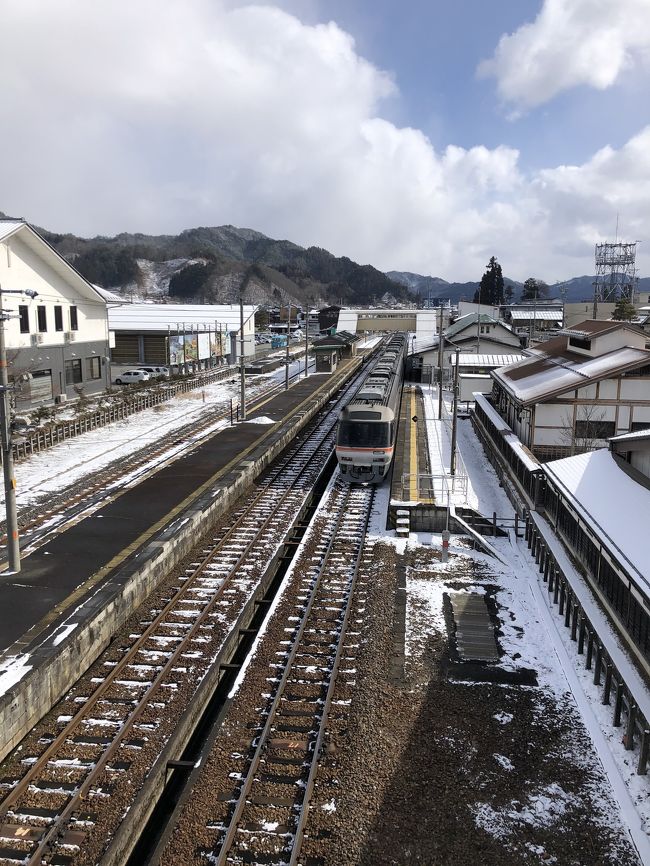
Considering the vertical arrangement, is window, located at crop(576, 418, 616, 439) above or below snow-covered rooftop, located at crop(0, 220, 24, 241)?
below

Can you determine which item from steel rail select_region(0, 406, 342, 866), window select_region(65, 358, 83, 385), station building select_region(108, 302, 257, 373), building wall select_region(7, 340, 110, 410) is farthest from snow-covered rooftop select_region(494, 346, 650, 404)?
station building select_region(108, 302, 257, 373)

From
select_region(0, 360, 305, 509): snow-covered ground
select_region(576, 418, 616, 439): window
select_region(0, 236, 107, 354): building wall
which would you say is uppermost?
select_region(0, 236, 107, 354): building wall

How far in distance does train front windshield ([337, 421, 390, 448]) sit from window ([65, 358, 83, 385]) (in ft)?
66.4

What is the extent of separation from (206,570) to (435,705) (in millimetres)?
6588

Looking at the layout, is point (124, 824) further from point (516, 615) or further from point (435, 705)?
point (516, 615)

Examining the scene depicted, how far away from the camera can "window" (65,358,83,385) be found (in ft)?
115

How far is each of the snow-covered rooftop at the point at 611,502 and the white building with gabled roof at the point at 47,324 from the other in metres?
22.1

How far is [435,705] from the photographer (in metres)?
9.88

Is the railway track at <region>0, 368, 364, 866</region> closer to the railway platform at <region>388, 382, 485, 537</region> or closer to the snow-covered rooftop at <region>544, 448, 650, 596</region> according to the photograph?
the railway platform at <region>388, 382, 485, 537</region>

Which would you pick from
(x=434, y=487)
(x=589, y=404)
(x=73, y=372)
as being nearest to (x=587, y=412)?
(x=589, y=404)

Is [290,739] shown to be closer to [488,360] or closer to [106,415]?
[106,415]

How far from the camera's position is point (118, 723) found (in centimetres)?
940

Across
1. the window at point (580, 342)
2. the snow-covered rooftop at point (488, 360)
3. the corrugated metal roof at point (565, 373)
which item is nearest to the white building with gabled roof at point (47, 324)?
the corrugated metal roof at point (565, 373)

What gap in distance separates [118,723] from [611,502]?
9.80 metres
